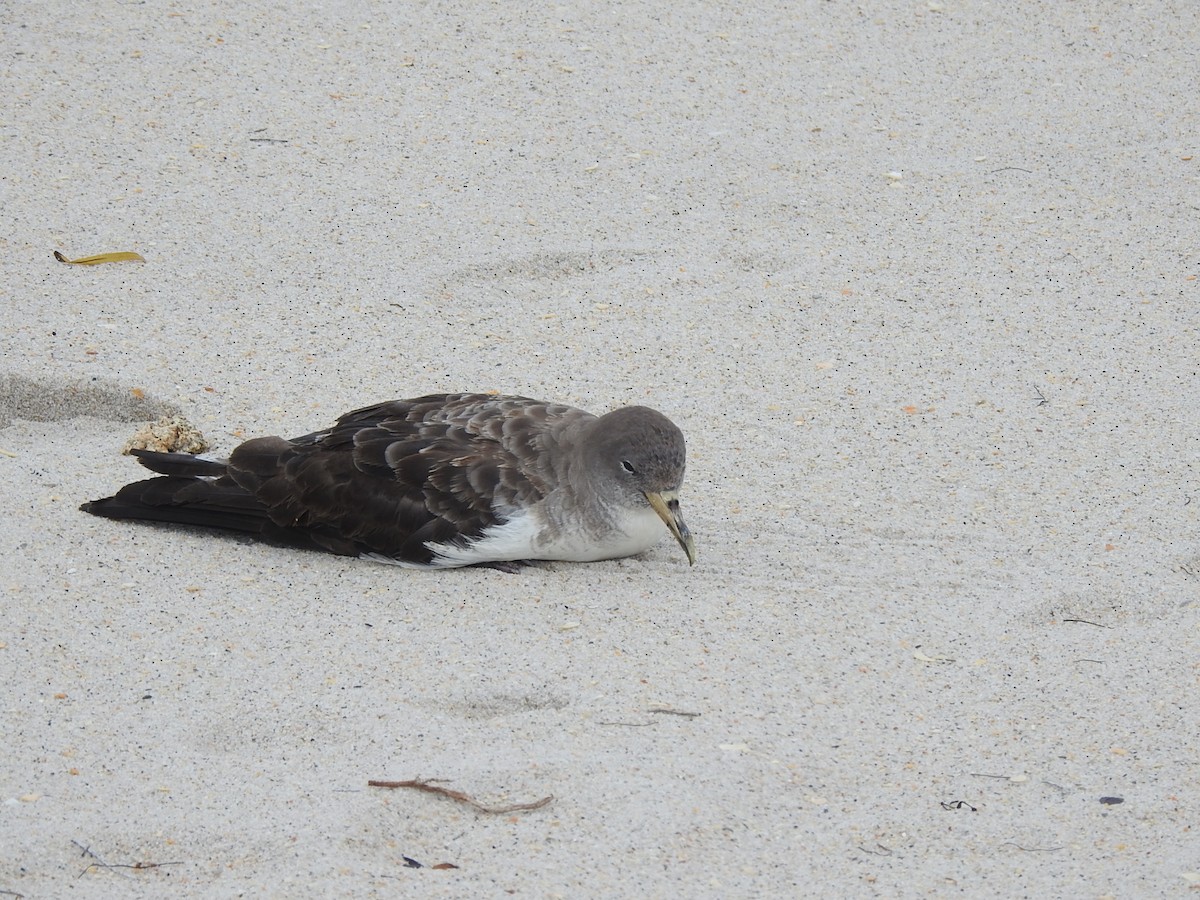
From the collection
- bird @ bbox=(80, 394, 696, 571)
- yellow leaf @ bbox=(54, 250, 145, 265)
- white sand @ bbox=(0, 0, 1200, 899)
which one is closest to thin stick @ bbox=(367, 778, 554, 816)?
white sand @ bbox=(0, 0, 1200, 899)

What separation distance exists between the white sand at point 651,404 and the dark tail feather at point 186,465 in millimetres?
247

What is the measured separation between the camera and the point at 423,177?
7.69 m

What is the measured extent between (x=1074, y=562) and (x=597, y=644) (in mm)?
1701

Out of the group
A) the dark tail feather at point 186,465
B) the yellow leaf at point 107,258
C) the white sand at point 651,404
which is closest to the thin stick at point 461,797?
the white sand at point 651,404

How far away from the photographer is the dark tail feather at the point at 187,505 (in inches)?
A: 213

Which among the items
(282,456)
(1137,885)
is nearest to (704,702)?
(1137,885)

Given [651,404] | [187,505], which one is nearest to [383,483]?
[187,505]

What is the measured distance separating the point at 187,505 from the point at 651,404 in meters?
1.89

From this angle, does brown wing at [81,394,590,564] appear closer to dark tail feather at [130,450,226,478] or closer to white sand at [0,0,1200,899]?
dark tail feather at [130,450,226,478]

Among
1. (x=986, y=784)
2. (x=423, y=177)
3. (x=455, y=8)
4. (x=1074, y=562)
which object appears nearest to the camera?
(x=986, y=784)

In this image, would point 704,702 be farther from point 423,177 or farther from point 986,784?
point 423,177

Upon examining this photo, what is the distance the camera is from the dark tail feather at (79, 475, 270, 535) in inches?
213

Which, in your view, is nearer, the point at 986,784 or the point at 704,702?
the point at 986,784

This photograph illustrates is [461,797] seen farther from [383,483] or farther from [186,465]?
[186,465]
